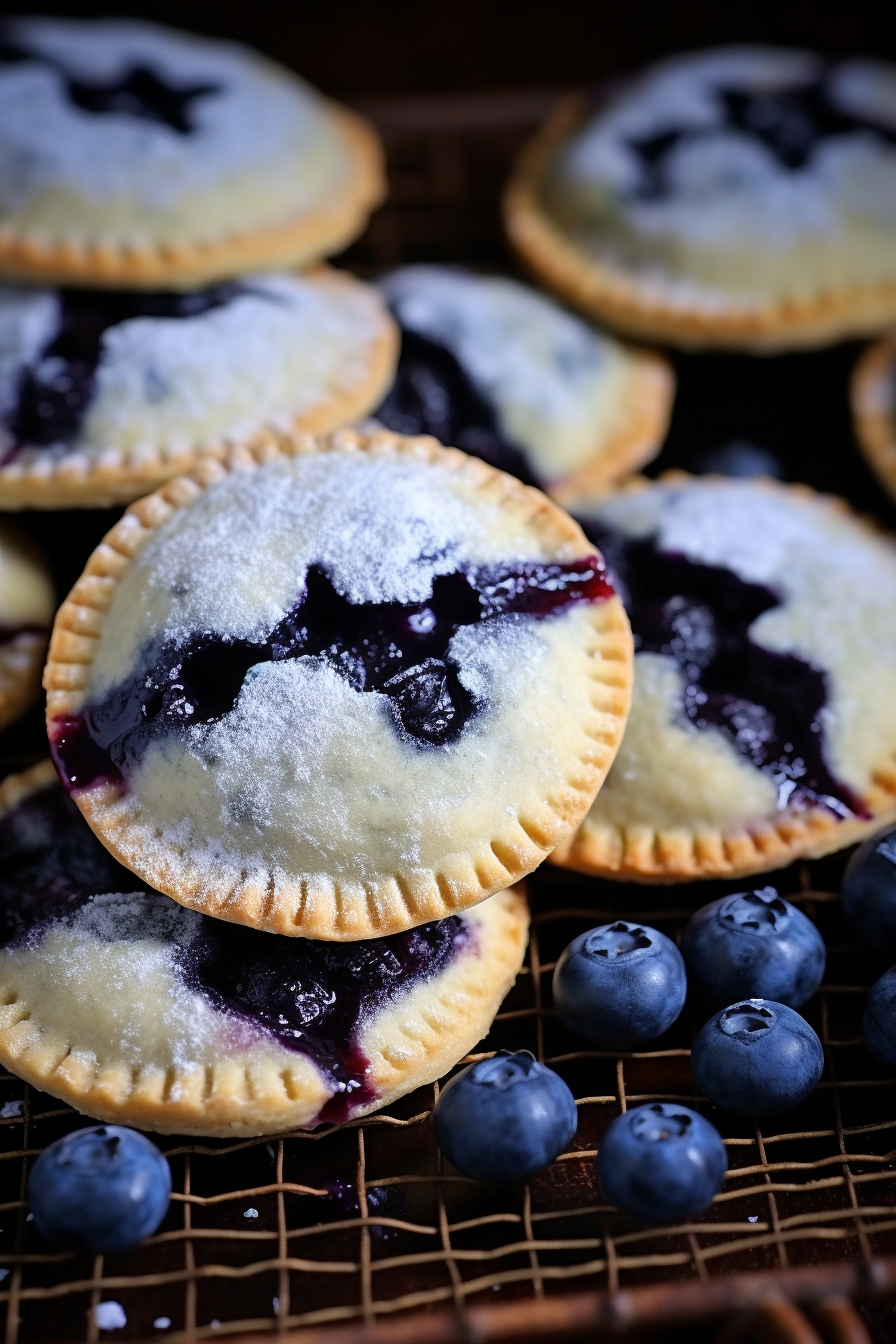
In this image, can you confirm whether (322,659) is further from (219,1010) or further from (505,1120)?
(505,1120)

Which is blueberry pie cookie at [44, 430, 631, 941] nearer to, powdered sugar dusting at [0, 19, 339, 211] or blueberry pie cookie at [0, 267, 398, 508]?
blueberry pie cookie at [0, 267, 398, 508]

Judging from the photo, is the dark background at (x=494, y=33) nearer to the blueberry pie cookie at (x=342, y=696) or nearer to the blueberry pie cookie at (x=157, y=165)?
the blueberry pie cookie at (x=157, y=165)

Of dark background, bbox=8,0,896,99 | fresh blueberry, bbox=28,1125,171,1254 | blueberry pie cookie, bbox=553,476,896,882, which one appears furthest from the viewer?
dark background, bbox=8,0,896,99

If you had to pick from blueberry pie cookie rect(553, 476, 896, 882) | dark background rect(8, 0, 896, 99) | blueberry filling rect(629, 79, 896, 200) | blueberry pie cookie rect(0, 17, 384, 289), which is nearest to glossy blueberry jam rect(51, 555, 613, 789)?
blueberry pie cookie rect(553, 476, 896, 882)

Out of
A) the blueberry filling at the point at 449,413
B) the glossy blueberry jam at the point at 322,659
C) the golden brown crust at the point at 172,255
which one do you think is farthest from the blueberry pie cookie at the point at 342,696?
the golden brown crust at the point at 172,255

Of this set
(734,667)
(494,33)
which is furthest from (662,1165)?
(494,33)

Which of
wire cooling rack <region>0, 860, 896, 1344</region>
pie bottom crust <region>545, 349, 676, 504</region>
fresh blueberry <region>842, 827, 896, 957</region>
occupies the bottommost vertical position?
wire cooling rack <region>0, 860, 896, 1344</region>
